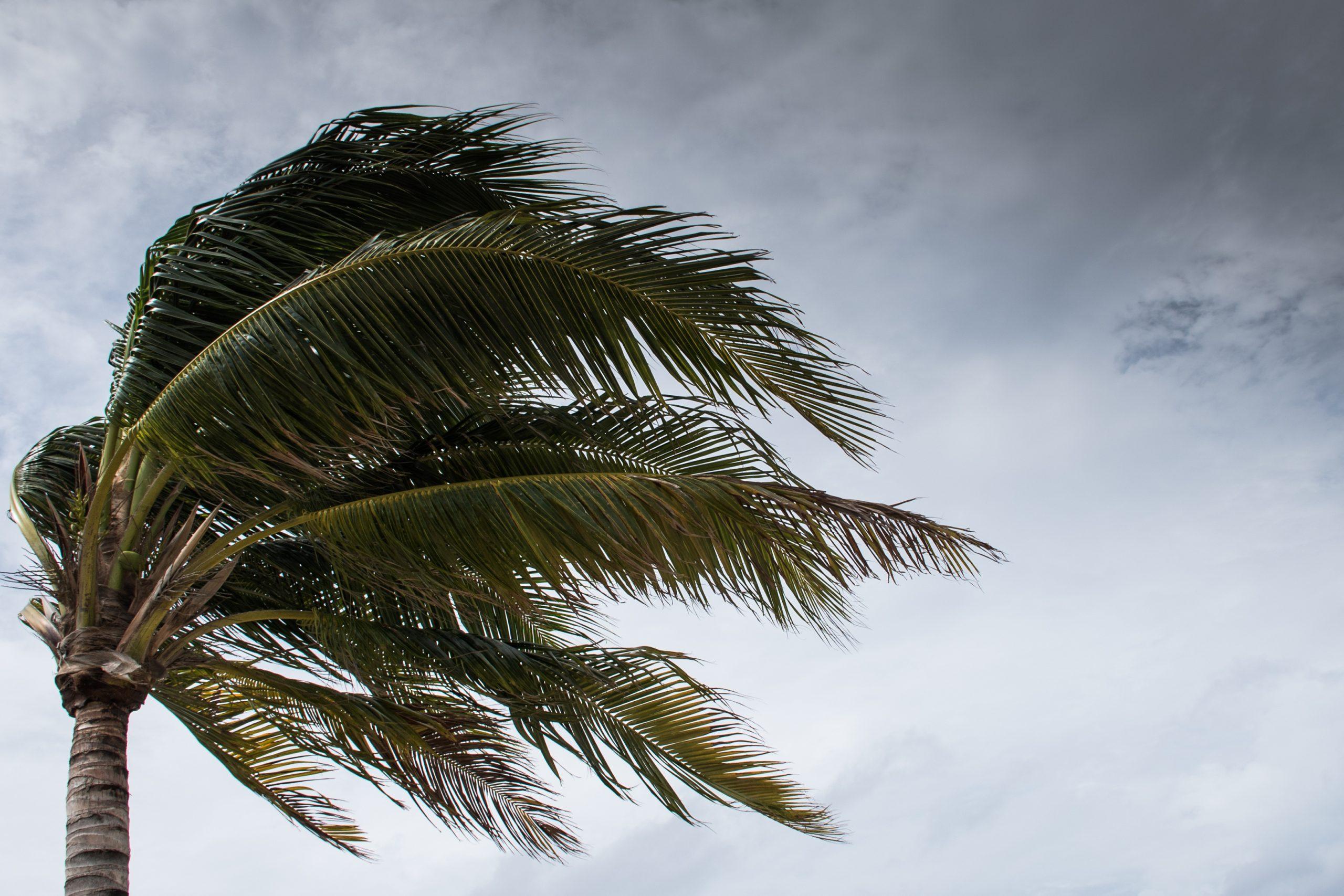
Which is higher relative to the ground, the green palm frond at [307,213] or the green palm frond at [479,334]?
the green palm frond at [307,213]

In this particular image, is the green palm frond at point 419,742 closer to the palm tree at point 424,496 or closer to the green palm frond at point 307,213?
the palm tree at point 424,496

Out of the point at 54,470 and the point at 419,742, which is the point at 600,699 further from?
the point at 54,470

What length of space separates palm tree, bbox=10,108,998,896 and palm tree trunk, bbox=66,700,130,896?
0.01 metres

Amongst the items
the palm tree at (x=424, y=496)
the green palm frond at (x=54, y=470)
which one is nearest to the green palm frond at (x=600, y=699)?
the palm tree at (x=424, y=496)

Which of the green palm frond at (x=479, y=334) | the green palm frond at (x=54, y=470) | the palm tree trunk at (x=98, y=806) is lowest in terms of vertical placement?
the palm tree trunk at (x=98, y=806)

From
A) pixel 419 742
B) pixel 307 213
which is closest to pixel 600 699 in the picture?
pixel 419 742

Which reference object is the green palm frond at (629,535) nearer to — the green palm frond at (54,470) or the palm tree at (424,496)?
the palm tree at (424,496)

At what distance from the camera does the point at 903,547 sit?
12.1 ft

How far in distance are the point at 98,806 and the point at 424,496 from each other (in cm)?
183

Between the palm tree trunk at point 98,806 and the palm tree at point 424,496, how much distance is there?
0.01 meters

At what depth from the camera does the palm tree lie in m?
3.87

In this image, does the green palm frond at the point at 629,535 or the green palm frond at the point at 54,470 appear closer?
the green palm frond at the point at 629,535

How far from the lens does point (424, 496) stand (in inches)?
163

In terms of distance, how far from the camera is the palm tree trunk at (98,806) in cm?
407
